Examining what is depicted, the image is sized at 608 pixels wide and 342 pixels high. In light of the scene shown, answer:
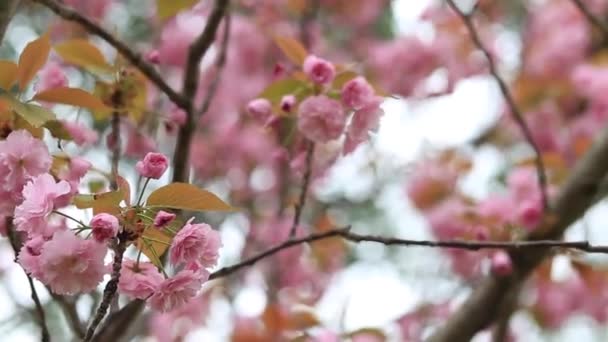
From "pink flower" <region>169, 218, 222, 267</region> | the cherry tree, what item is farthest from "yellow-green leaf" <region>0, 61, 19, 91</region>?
"pink flower" <region>169, 218, 222, 267</region>

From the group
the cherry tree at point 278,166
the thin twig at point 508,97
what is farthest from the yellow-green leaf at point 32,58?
the thin twig at point 508,97

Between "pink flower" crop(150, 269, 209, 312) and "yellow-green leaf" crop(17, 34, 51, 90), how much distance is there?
9.1 inches

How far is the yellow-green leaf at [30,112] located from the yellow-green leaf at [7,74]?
0.02m

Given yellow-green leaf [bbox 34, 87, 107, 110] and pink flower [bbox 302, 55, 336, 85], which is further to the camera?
pink flower [bbox 302, 55, 336, 85]

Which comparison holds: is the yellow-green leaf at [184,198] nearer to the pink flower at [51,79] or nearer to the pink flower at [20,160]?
the pink flower at [20,160]

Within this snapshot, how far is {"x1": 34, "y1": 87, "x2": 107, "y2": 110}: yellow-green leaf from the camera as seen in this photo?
30.7 inches

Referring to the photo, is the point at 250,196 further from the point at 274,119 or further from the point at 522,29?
the point at 522,29

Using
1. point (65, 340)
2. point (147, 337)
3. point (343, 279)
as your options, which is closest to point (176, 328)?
point (147, 337)

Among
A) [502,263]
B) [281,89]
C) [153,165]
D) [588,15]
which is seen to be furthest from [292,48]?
[588,15]

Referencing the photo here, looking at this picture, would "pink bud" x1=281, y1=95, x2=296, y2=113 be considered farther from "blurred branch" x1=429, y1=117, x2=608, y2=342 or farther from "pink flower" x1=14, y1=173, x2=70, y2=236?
"blurred branch" x1=429, y1=117, x2=608, y2=342

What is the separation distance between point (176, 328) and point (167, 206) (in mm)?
1070

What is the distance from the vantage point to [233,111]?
246 centimetres

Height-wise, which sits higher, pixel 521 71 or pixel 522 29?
pixel 522 29

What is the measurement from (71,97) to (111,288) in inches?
9.3
